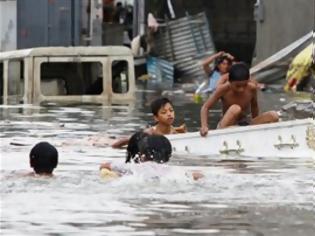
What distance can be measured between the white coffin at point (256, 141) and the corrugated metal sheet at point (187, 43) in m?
24.0

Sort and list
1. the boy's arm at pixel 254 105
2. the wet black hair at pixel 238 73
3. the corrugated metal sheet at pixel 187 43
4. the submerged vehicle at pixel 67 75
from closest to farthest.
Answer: the wet black hair at pixel 238 73, the boy's arm at pixel 254 105, the submerged vehicle at pixel 67 75, the corrugated metal sheet at pixel 187 43

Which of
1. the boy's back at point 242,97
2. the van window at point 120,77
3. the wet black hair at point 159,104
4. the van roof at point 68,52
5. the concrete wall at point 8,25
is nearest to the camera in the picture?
the wet black hair at point 159,104

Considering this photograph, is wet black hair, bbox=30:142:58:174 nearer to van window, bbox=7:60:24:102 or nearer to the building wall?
van window, bbox=7:60:24:102

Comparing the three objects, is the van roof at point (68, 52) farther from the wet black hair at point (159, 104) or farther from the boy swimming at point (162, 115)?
the wet black hair at point (159, 104)

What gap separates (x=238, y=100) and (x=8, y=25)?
21.9 meters

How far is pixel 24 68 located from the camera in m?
24.7

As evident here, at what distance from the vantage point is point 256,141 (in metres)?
13.8

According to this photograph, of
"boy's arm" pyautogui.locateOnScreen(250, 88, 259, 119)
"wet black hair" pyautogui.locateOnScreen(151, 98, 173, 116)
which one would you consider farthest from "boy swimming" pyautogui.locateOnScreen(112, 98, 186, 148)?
"boy's arm" pyautogui.locateOnScreen(250, 88, 259, 119)

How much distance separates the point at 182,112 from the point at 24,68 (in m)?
4.11

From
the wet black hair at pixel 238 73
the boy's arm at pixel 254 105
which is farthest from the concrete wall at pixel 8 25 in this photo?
the wet black hair at pixel 238 73

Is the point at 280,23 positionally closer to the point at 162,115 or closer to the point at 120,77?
the point at 120,77

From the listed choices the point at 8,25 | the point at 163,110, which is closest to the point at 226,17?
the point at 8,25

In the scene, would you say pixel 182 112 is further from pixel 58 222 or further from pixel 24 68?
pixel 58 222

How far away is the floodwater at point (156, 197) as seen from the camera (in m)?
8.80
